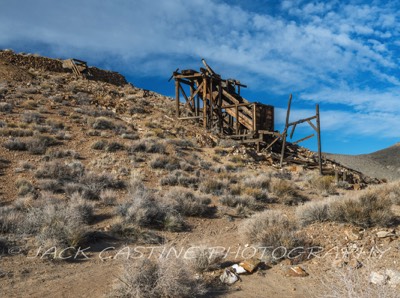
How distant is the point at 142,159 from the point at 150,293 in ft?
33.5

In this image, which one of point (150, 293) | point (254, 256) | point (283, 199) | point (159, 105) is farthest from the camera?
point (159, 105)

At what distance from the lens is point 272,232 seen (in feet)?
21.5

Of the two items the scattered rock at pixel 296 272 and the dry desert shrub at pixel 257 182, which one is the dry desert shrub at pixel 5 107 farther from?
the scattered rock at pixel 296 272

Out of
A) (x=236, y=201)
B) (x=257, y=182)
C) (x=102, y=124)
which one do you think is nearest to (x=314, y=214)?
(x=236, y=201)

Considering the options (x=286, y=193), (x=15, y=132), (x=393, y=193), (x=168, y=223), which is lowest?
(x=168, y=223)

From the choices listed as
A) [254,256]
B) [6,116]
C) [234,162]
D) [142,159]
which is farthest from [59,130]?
[254,256]

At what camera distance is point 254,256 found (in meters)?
6.37

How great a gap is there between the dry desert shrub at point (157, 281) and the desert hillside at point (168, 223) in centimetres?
2

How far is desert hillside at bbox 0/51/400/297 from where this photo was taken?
4918 millimetres

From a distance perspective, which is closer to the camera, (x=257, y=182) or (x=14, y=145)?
(x=14, y=145)

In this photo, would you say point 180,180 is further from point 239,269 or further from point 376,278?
point 376,278

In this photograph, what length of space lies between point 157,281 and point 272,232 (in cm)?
288

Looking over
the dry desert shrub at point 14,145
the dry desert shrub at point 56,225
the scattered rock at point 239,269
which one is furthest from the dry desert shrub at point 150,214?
the dry desert shrub at point 14,145

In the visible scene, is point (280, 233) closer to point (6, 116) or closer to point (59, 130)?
point (59, 130)
